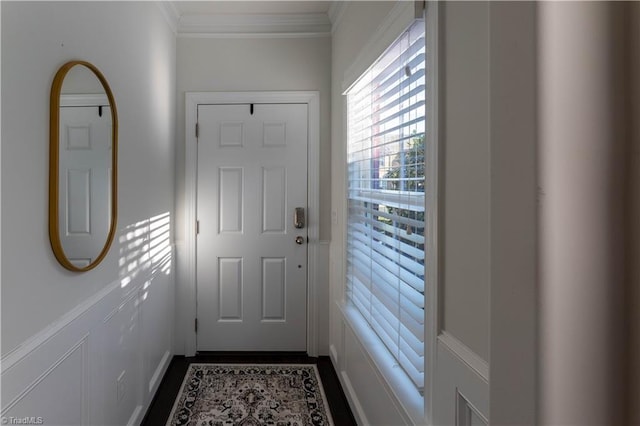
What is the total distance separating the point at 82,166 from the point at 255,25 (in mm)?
1934

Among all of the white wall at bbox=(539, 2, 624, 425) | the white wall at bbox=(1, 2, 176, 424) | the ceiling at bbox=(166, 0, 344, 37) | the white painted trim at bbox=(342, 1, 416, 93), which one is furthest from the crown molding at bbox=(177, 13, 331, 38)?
the white wall at bbox=(539, 2, 624, 425)

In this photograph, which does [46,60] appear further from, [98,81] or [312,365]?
[312,365]

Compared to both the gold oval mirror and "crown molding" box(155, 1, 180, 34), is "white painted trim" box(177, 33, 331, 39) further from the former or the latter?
the gold oval mirror

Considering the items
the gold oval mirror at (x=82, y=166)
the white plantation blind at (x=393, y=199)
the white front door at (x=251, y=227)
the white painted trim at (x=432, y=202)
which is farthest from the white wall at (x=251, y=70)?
the white painted trim at (x=432, y=202)

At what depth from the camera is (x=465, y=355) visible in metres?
0.94

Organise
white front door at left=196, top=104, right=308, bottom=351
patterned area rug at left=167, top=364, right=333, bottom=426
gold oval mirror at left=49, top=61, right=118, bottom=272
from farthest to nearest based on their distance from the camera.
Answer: white front door at left=196, top=104, right=308, bottom=351, patterned area rug at left=167, top=364, right=333, bottom=426, gold oval mirror at left=49, top=61, right=118, bottom=272

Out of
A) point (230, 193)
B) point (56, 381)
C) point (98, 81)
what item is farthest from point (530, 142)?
point (230, 193)

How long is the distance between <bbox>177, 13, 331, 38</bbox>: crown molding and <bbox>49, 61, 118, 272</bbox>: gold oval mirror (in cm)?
143

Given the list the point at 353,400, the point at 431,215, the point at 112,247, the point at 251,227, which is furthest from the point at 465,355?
the point at 251,227

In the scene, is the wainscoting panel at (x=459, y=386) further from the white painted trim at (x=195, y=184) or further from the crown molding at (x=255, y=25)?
the crown molding at (x=255, y=25)

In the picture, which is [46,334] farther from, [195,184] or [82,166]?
[195,184]

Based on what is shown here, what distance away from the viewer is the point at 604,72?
29 centimetres

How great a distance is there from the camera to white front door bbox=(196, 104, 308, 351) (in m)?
2.88

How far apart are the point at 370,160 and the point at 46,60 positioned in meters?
1.35
